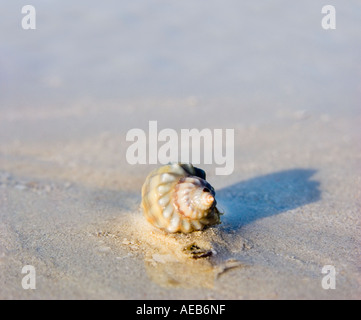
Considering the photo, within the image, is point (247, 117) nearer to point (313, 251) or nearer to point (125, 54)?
point (125, 54)

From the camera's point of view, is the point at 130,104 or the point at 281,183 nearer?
the point at 281,183

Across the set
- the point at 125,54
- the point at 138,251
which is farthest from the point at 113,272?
the point at 125,54

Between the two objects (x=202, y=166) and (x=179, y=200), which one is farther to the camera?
(x=202, y=166)

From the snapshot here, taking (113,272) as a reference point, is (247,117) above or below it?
above
